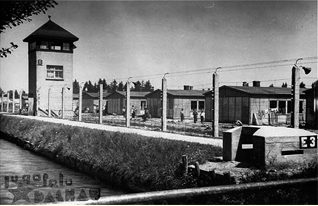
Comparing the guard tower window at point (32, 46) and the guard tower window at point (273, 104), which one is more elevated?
the guard tower window at point (32, 46)

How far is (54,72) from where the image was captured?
35.9 metres

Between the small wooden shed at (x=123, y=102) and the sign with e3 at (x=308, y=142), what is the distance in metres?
38.5

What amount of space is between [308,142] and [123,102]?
4246 centimetres

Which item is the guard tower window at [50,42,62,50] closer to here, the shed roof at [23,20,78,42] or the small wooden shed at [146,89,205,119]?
the shed roof at [23,20,78,42]

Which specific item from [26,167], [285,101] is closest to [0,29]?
[26,167]

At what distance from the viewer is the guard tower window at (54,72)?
35.6 m

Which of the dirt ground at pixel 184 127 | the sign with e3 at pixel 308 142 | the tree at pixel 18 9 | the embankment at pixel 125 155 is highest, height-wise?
the tree at pixel 18 9

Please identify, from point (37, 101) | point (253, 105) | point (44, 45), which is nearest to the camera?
point (253, 105)

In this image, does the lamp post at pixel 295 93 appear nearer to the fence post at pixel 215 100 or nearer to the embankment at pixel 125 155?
the embankment at pixel 125 155

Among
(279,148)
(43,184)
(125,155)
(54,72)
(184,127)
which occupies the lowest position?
(43,184)

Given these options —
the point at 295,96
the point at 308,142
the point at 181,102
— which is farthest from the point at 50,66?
the point at 308,142

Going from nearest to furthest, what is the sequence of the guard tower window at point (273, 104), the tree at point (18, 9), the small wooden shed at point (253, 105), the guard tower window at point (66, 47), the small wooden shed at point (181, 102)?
1. the tree at point (18, 9)
2. the small wooden shed at point (253, 105)
3. the guard tower window at point (273, 104)
4. the guard tower window at point (66, 47)
5. the small wooden shed at point (181, 102)

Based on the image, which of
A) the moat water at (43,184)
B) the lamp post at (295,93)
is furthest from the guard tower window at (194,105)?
the lamp post at (295,93)

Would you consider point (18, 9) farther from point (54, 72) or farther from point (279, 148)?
point (54, 72)
